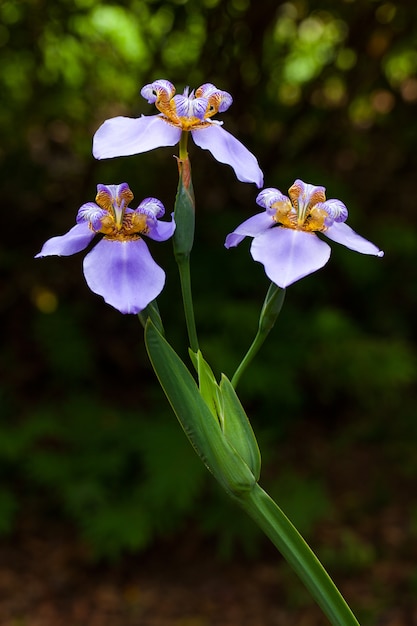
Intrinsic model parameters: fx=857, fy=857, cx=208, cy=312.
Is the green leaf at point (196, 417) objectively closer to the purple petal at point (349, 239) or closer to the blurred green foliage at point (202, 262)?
the purple petal at point (349, 239)

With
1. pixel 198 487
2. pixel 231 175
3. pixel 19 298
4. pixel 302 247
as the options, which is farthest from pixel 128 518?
pixel 302 247

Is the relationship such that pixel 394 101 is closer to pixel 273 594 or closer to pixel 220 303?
pixel 220 303

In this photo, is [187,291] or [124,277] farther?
[187,291]

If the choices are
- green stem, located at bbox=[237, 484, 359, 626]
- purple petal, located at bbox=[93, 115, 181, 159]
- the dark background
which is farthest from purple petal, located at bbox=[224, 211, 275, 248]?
the dark background

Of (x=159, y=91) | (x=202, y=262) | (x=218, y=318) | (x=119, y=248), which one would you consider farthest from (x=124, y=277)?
(x=202, y=262)

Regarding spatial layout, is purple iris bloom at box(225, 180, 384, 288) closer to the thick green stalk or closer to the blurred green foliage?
the thick green stalk

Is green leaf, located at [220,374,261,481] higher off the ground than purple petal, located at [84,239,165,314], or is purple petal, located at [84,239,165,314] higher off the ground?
purple petal, located at [84,239,165,314]

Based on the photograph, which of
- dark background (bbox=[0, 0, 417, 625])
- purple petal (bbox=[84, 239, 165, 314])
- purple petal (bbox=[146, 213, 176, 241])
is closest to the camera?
purple petal (bbox=[84, 239, 165, 314])

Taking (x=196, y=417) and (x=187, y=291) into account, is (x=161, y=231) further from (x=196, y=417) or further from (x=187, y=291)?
(x=196, y=417)
